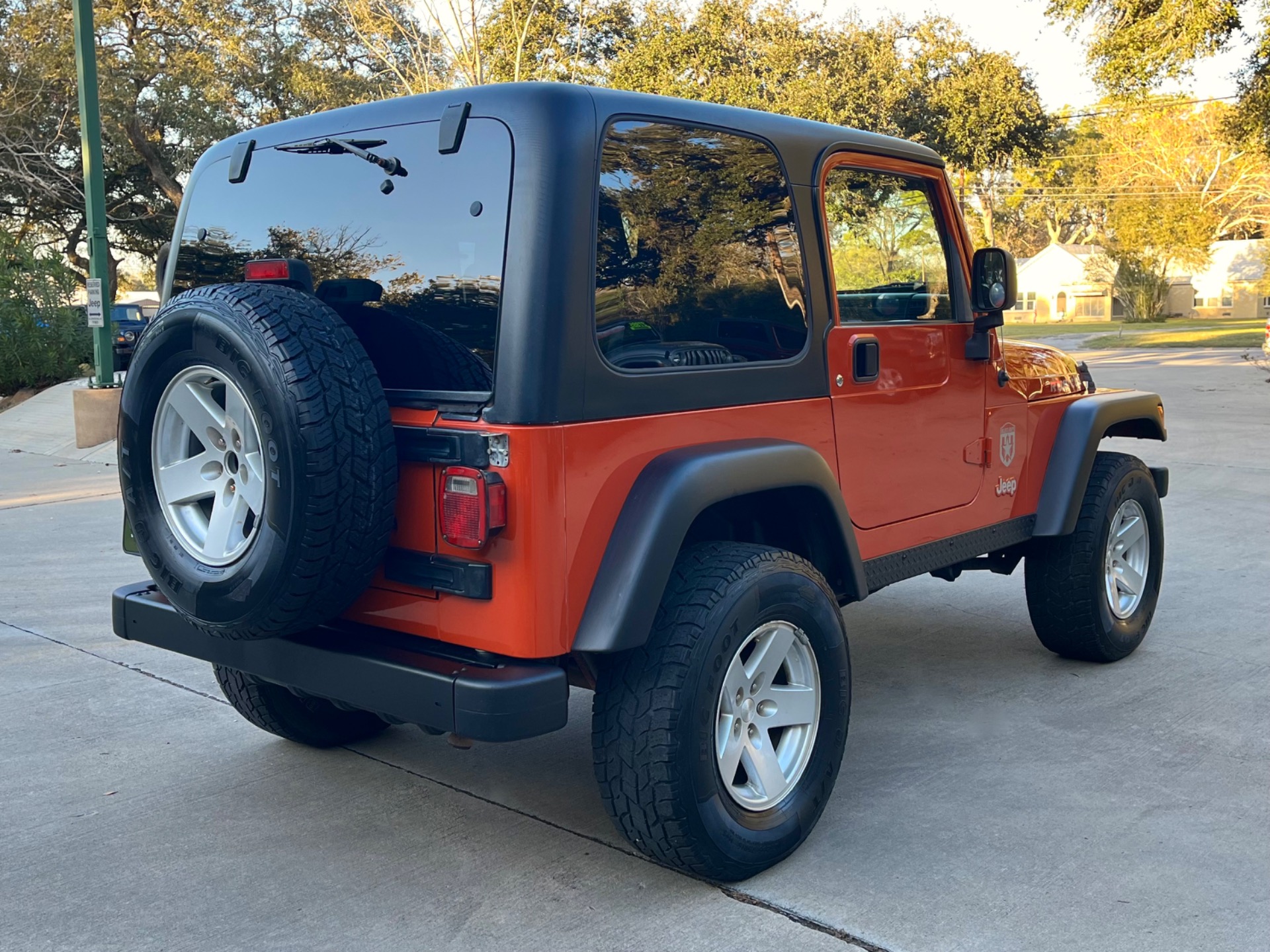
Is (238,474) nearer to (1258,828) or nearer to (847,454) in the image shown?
(847,454)

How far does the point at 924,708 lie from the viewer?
15.1 feet

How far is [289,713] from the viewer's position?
4129 mm

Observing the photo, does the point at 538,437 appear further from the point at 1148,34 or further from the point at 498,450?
the point at 1148,34

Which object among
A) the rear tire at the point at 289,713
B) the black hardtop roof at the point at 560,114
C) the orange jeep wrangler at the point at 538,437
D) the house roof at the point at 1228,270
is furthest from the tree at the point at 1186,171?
the rear tire at the point at 289,713

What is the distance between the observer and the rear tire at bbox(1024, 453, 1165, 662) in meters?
4.83

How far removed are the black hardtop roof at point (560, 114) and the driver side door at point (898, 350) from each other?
0.37ft

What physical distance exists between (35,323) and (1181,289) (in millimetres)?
61745

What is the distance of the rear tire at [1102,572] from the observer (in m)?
4.83

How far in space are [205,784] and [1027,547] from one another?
10.7 feet

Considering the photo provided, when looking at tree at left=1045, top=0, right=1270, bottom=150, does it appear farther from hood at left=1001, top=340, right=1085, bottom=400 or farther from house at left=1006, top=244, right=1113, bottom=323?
house at left=1006, top=244, right=1113, bottom=323

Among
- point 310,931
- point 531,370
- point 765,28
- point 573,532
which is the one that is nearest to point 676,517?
point 573,532

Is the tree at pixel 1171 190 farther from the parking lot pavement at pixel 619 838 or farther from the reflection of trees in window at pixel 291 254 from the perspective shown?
the reflection of trees in window at pixel 291 254

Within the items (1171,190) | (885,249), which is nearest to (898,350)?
(885,249)

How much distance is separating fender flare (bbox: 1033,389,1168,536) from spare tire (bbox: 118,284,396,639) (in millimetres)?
2815
